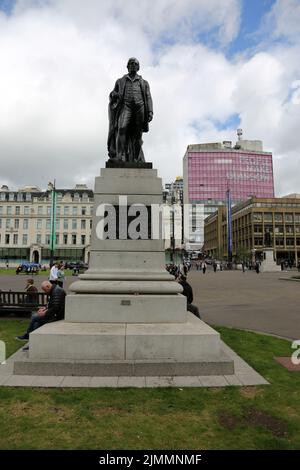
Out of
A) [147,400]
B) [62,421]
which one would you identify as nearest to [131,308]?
[147,400]

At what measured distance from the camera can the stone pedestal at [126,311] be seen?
5453mm

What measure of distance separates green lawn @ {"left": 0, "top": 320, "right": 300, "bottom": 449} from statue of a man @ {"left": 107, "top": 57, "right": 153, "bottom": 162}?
18.4 ft

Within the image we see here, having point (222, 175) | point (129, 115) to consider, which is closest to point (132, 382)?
point (129, 115)

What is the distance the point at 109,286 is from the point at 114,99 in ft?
16.3

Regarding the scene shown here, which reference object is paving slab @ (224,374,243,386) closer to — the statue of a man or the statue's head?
the statue of a man

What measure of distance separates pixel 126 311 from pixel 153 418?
2.49 meters

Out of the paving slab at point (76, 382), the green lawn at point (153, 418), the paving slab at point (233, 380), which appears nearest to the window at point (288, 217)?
the paving slab at point (233, 380)

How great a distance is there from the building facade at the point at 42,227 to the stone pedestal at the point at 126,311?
76015 mm

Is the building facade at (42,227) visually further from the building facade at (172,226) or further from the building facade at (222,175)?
the building facade at (222,175)

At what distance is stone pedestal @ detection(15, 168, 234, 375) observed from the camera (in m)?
5.45

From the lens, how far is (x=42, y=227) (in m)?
84.7

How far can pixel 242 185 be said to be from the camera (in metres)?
133
